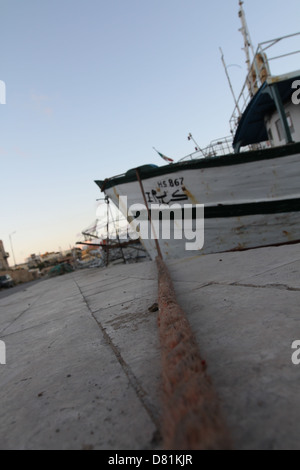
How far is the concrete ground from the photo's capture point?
0.81 metres

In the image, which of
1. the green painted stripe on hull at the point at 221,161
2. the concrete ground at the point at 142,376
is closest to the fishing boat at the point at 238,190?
the green painted stripe on hull at the point at 221,161

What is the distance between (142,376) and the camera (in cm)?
114

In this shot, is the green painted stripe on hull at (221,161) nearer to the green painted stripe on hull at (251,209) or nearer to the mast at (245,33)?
the green painted stripe on hull at (251,209)

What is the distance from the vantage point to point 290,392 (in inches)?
33.3

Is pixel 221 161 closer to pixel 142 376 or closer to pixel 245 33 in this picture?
pixel 142 376

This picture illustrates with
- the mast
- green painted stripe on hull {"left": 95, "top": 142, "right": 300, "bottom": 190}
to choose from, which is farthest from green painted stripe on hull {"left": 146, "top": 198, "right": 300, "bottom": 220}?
the mast

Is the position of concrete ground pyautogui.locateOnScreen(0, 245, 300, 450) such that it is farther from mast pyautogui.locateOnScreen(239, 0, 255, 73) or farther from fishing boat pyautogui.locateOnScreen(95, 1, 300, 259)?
mast pyautogui.locateOnScreen(239, 0, 255, 73)

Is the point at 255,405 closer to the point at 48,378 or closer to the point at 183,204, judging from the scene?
the point at 48,378

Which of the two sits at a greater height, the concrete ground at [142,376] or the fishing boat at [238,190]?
the fishing boat at [238,190]

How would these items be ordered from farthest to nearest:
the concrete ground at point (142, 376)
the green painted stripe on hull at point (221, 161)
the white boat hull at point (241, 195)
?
the white boat hull at point (241, 195) < the green painted stripe on hull at point (221, 161) < the concrete ground at point (142, 376)

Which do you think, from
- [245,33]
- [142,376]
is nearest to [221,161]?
[142,376]

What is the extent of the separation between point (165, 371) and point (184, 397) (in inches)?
7.9

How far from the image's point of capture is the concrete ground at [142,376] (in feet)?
2.64

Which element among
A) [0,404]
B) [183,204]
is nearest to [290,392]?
[0,404]
